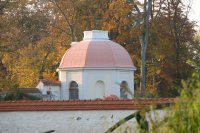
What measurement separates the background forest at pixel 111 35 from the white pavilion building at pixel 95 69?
1868 mm

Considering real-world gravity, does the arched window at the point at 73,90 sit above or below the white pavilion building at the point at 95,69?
below

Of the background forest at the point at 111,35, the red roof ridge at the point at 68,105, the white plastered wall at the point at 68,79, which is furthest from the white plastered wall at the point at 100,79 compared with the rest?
the red roof ridge at the point at 68,105

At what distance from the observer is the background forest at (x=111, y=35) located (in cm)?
4653

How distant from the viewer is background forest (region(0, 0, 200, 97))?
46.5m

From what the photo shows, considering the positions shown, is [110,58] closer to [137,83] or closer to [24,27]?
[137,83]

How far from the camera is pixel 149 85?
49188 mm

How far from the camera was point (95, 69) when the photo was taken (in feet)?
146

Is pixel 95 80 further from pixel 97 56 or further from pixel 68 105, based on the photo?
pixel 68 105

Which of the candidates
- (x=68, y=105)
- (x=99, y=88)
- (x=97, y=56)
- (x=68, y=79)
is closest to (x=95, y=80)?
(x=99, y=88)

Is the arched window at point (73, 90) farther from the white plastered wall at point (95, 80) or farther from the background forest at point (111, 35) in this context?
the background forest at point (111, 35)

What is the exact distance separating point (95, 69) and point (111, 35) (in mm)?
7722

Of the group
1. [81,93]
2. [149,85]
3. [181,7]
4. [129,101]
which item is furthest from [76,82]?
[129,101]

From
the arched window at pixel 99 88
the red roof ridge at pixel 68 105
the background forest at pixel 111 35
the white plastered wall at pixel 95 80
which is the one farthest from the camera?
the background forest at pixel 111 35

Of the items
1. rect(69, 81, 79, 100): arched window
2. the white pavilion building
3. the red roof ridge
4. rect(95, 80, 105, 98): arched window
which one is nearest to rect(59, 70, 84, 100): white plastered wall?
the white pavilion building
